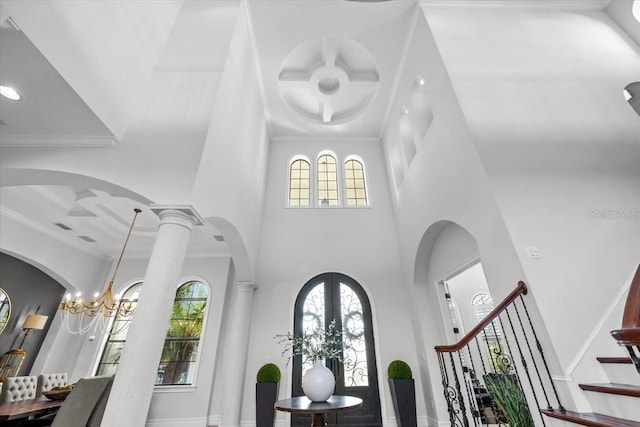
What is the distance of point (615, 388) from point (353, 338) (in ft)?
12.2

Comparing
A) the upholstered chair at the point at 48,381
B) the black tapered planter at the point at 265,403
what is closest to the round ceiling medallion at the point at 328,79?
the black tapered planter at the point at 265,403

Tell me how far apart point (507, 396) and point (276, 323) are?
362 cm

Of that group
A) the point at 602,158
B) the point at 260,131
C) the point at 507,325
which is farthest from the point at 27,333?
the point at 602,158

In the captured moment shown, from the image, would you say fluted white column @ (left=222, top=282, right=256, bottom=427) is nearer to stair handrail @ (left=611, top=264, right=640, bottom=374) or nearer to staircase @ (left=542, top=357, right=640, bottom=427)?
staircase @ (left=542, top=357, right=640, bottom=427)

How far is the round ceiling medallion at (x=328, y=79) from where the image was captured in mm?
5617

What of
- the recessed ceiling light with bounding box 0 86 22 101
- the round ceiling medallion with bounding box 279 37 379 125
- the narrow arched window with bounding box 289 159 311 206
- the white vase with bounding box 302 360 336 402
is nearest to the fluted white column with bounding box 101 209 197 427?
the white vase with bounding box 302 360 336 402

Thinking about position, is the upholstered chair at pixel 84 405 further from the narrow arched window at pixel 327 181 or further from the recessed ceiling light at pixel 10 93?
the narrow arched window at pixel 327 181

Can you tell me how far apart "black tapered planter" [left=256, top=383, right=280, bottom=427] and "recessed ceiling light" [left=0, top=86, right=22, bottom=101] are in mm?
4689

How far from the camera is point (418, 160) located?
470cm

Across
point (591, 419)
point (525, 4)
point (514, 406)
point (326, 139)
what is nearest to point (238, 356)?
point (514, 406)

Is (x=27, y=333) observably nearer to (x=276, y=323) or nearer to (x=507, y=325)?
(x=276, y=323)

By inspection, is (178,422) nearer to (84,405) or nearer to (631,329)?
(84,405)

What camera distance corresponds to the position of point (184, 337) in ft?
19.1

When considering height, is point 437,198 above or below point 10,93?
below
